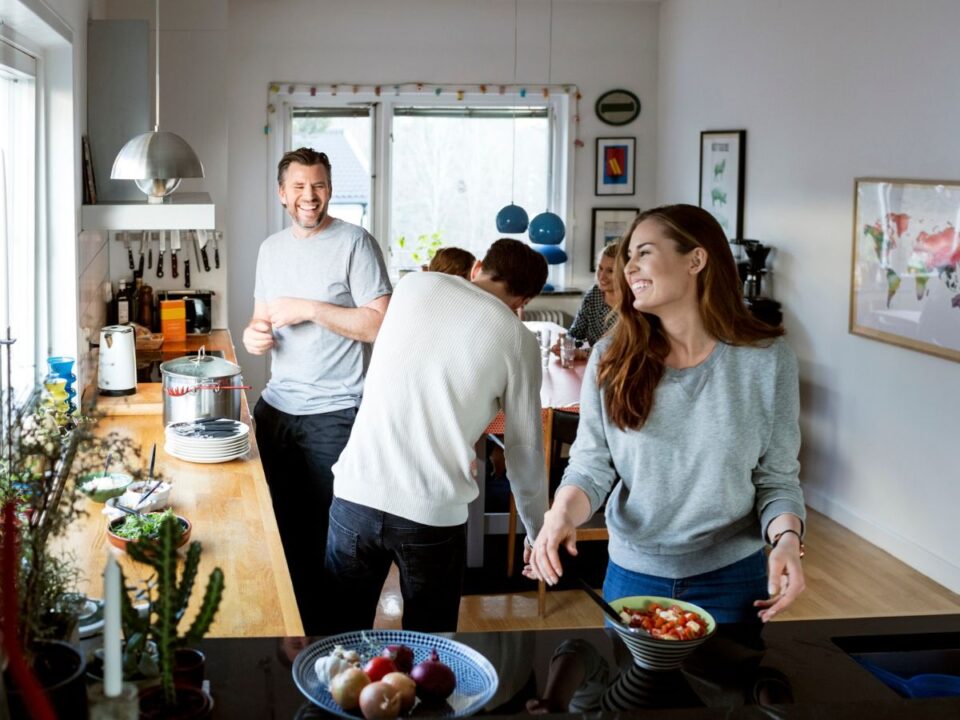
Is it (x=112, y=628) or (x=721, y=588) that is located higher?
(x=112, y=628)

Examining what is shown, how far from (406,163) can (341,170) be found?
44 cm

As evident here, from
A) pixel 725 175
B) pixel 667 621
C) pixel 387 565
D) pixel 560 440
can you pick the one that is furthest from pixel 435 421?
pixel 725 175

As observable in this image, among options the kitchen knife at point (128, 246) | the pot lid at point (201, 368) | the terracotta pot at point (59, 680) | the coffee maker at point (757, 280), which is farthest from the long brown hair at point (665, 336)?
Answer: the coffee maker at point (757, 280)

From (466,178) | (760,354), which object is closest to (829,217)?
(466,178)

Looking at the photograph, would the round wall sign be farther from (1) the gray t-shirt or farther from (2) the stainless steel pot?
(2) the stainless steel pot

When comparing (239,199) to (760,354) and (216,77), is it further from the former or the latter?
(760,354)

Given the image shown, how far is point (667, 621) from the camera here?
6.01 feet

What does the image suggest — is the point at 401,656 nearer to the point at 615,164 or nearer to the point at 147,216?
the point at 147,216

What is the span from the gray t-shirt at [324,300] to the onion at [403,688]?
2.14 m

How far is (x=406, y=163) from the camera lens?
7.93m

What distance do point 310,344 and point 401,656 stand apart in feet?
6.95

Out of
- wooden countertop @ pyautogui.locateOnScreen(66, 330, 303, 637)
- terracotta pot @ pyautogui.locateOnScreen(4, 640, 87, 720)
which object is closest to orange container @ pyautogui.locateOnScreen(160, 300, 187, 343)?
wooden countertop @ pyautogui.locateOnScreen(66, 330, 303, 637)

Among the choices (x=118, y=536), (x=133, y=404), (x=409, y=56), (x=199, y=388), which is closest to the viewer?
(x=118, y=536)

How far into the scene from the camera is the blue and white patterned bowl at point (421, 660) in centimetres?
162
